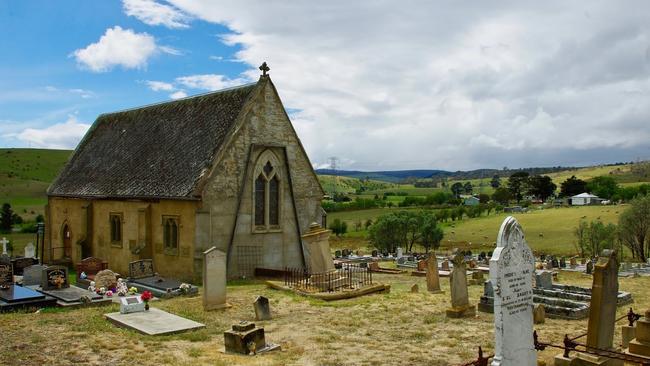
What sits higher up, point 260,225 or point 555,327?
point 260,225

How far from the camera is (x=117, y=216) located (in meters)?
30.7

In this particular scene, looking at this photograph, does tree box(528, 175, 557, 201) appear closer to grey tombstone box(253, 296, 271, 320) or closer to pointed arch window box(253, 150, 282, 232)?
pointed arch window box(253, 150, 282, 232)

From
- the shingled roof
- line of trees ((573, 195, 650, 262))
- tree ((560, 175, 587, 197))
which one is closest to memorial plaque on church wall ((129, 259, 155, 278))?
the shingled roof

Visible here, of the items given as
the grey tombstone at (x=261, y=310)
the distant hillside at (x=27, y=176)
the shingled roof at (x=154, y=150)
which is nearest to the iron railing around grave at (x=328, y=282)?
the grey tombstone at (x=261, y=310)

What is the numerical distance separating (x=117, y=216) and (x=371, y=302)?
16.9 meters

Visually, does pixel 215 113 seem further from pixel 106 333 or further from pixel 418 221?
pixel 418 221

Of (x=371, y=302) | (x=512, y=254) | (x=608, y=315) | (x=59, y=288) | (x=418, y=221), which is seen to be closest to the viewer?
(x=512, y=254)

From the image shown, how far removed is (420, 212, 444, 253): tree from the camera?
69.2m

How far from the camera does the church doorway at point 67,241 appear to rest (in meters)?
35.3

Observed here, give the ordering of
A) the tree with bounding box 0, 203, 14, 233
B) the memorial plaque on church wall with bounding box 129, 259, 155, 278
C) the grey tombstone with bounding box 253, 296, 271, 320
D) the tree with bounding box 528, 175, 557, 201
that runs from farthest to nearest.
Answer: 1. the tree with bounding box 528, 175, 557, 201
2. the tree with bounding box 0, 203, 14, 233
3. the memorial plaque on church wall with bounding box 129, 259, 155, 278
4. the grey tombstone with bounding box 253, 296, 271, 320

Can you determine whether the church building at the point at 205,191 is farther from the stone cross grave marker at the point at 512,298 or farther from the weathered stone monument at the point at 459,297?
the stone cross grave marker at the point at 512,298

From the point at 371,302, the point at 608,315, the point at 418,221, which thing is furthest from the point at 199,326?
the point at 418,221

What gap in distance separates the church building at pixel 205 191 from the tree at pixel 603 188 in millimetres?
130040

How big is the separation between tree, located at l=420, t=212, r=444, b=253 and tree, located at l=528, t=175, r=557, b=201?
9090 cm
